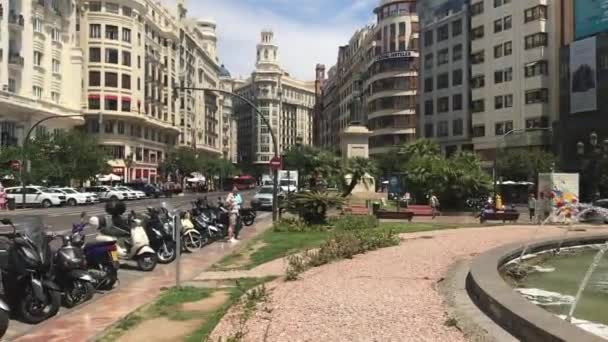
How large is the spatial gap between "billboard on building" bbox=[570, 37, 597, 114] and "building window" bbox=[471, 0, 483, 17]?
15208 mm

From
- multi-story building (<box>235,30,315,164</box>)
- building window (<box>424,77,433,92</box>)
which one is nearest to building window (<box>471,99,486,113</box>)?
building window (<box>424,77,433,92</box>)

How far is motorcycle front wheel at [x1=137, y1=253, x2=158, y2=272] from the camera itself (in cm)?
1377

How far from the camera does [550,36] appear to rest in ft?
203

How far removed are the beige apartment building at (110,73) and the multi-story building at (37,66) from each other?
0.30 feet

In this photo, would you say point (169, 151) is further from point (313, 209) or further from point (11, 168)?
point (313, 209)

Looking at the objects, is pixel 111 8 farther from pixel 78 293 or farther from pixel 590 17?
pixel 78 293

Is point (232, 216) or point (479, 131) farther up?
point (479, 131)

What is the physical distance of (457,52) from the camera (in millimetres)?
75438

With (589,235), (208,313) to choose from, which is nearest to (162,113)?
(589,235)

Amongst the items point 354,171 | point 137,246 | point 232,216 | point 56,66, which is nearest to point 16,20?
point 56,66

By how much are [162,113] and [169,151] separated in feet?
18.0

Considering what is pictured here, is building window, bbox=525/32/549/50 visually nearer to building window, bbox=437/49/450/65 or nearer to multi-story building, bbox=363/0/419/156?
building window, bbox=437/49/450/65

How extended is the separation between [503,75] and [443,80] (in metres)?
12.6

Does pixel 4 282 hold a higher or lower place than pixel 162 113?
lower
